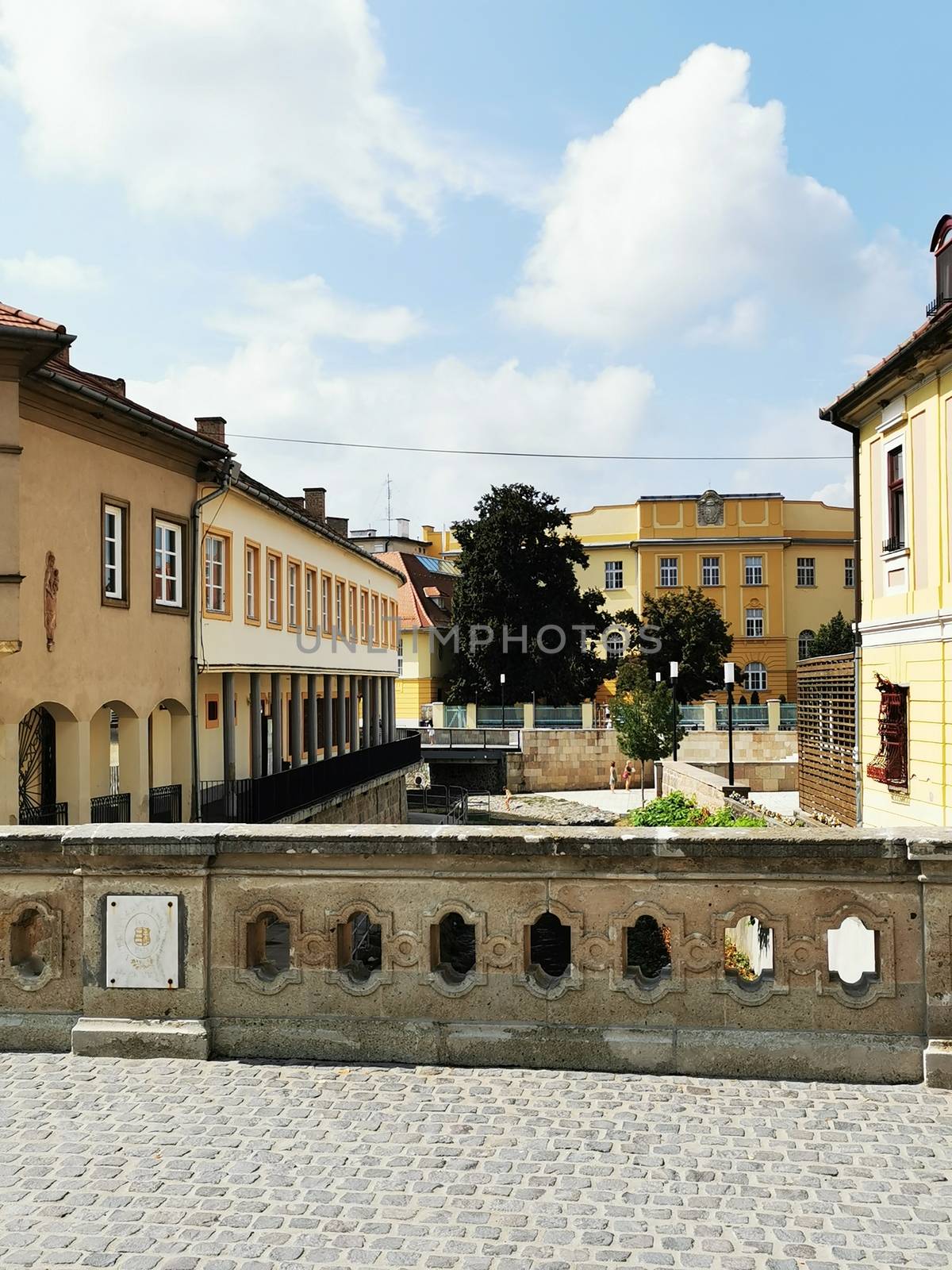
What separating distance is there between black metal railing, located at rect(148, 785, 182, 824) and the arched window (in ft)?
162

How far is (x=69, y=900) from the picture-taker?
5523 millimetres

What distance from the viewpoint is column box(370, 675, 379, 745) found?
4128cm

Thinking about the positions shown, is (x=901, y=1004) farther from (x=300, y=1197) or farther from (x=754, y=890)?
(x=300, y=1197)

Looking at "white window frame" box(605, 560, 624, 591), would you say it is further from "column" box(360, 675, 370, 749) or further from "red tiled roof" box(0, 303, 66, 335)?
"red tiled roof" box(0, 303, 66, 335)

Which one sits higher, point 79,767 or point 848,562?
point 848,562

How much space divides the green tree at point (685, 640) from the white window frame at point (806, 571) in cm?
1088

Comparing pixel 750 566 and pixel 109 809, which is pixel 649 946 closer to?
pixel 109 809

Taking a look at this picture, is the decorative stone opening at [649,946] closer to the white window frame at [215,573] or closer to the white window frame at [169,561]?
the white window frame at [169,561]

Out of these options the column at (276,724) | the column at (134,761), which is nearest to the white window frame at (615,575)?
the column at (276,724)

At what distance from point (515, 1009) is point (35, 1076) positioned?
2.28 meters

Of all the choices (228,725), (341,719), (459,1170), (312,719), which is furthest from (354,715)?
(459,1170)

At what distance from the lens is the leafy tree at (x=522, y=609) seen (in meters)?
55.0

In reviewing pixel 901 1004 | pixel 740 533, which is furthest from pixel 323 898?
pixel 740 533

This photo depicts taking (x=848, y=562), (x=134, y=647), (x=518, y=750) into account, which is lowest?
(x=518, y=750)
